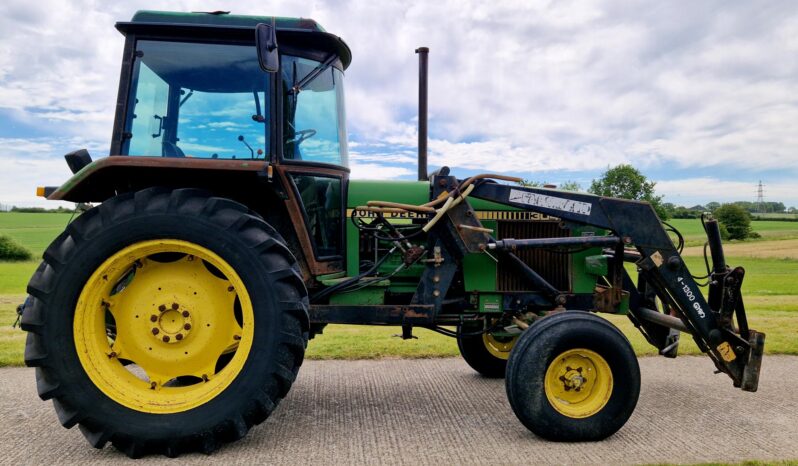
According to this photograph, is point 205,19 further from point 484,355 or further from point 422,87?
point 484,355

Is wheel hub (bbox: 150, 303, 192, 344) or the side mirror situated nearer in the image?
the side mirror

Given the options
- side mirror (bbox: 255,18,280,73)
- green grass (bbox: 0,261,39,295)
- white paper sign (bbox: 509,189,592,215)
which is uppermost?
side mirror (bbox: 255,18,280,73)

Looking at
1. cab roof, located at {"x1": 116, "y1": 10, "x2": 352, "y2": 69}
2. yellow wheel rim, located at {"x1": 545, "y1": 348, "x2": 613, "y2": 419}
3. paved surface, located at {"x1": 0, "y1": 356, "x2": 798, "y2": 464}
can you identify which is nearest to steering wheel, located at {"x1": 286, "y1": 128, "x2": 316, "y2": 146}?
cab roof, located at {"x1": 116, "y1": 10, "x2": 352, "y2": 69}

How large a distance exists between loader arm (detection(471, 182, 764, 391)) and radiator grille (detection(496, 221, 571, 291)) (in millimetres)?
418

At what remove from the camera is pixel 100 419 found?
3438mm

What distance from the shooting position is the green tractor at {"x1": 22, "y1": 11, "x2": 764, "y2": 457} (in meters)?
3.51

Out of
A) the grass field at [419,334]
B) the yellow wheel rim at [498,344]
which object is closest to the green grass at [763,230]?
the grass field at [419,334]

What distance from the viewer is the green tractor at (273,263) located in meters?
3.51

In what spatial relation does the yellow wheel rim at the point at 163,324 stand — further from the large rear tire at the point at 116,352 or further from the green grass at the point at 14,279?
the green grass at the point at 14,279

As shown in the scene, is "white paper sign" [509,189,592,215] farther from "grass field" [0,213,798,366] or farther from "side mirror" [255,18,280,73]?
"grass field" [0,213,798,366]

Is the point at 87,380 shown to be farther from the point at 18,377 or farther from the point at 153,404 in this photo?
the point at 18,377

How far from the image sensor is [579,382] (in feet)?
12.5

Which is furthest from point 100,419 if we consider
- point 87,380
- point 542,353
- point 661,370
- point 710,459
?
point 661,370

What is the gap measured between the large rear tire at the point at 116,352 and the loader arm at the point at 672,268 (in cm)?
178
